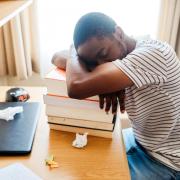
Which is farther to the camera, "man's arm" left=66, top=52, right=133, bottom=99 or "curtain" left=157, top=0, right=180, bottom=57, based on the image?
"curtain" left=157, top=0, right=180, bottom=57

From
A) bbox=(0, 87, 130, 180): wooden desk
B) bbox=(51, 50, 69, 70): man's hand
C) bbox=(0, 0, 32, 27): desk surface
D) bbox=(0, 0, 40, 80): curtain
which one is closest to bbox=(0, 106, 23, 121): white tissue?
bbox=(0, 87, 130, 180): wooden desk

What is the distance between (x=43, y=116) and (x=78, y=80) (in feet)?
1.01

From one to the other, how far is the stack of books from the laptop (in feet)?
→ 0.31

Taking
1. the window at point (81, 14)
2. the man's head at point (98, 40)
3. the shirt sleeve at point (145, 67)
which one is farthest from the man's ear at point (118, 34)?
the window at point (81, 14)

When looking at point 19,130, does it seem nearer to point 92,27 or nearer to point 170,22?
point 92,27

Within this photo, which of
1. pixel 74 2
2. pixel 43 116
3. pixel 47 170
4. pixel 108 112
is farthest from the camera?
pixel 74 2

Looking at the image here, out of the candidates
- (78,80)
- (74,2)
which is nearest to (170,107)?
(78,80)

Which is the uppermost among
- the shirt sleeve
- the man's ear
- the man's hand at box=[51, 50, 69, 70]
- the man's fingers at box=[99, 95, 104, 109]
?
the man's ear

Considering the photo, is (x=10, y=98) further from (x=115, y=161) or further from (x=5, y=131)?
(x=115, y=161)

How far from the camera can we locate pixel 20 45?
1.97 m

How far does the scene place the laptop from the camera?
992mm

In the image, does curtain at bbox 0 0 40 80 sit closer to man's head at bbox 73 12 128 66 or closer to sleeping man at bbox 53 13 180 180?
sleeping man at bbox 53 13 180 180

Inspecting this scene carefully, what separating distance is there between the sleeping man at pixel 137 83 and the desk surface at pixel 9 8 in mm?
240

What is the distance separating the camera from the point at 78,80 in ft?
3.29
